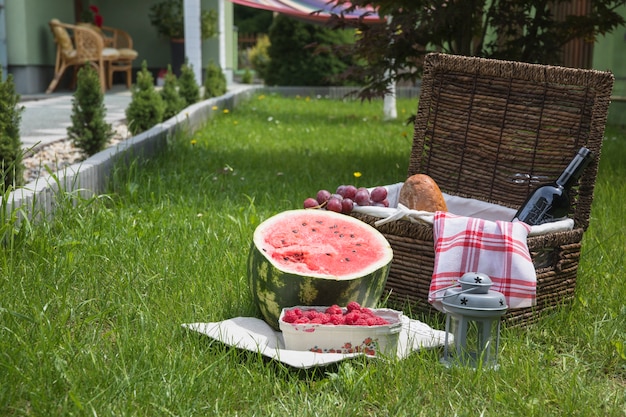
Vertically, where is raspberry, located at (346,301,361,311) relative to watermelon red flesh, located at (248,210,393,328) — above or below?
below

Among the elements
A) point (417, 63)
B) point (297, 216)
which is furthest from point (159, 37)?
point (297, 216)

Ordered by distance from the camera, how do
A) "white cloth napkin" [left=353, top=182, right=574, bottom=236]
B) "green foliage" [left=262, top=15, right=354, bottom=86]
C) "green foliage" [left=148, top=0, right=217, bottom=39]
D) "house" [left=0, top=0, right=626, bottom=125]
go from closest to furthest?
"white cloth napkin" [left=353, top=182, right=574, bottom=236] → "house" [left=0, top=0, right=626, bottom=125] → "green foliage" [left=148, top=0, right=217, bottom=39] → "green foliage" [left=262, top=15, right=354, bottom=86]

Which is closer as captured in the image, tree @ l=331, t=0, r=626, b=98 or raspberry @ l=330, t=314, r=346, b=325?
raspberry @ l=330, t=314, r=346, b=325

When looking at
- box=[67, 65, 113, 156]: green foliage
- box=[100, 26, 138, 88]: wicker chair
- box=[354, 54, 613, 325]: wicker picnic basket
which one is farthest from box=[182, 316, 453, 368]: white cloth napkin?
box=[100, 26, 138, 88]: wicker chair

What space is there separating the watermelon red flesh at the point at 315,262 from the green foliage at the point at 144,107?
15.5ft

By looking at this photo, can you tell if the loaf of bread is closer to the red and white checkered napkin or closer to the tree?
the red and white checkered napkin

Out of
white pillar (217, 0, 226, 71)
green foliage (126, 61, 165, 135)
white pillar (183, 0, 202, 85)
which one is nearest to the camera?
green foliage (126, 61, 165, 135)

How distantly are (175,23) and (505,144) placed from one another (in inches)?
530

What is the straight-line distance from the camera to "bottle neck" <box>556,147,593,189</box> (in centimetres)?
304

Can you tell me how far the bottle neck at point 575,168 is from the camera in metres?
3.04

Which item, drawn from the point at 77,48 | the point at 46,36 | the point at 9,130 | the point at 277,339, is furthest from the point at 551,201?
the point at 46,36

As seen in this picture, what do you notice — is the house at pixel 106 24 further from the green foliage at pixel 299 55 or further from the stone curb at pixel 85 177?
the stone curb at pixel 85 177

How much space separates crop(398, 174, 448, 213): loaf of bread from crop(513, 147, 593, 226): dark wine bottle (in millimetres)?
337

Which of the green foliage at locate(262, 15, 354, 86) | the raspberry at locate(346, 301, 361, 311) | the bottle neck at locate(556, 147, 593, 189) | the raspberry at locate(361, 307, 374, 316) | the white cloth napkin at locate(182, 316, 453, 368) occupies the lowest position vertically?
the white cloth napkin at locate(182, 316, 453, 368)
